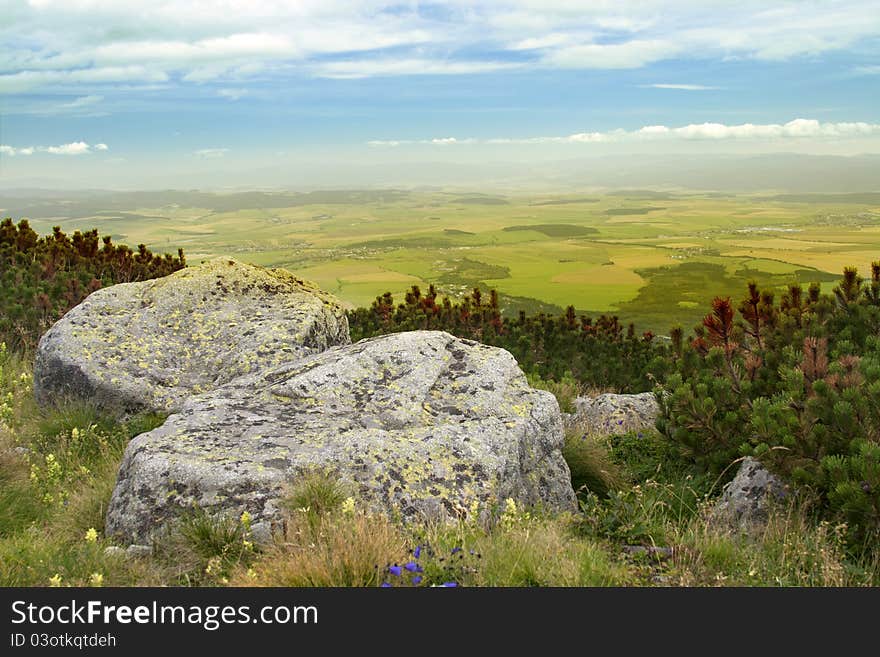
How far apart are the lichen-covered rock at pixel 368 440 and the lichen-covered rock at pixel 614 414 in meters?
2.61

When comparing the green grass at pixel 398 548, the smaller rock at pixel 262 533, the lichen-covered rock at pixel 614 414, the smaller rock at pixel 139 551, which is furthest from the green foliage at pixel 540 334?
the smaller rock at pixel 139 551

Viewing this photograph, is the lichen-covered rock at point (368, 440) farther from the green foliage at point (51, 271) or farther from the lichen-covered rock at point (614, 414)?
the green foliage at point (51, 271)

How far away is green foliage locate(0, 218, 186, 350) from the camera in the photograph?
12578 mm

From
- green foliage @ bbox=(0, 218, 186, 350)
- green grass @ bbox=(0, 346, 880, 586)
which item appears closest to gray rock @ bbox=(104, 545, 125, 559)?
green grass @ bbox=(0, 346, 880, 586)

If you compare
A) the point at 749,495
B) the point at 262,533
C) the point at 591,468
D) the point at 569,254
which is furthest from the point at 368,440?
the point at 569,254

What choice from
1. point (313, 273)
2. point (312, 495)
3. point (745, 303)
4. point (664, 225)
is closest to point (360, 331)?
point (745, 303)

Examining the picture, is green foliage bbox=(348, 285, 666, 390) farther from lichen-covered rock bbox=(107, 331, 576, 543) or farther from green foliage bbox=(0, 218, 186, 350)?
lichen-covered rock bbox=(107, 331, 576, 543)

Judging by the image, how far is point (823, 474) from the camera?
5.45 meters

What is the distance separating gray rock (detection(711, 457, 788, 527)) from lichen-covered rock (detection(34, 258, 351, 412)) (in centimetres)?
547

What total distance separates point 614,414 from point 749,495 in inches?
147

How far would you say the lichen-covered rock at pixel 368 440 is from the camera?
512 cm

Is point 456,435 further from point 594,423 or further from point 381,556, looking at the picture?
point 594,423

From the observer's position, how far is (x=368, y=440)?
18.5 feet

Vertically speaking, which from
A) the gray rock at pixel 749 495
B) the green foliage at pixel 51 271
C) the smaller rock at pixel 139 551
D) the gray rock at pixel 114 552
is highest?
the green foliage at pixel 51 271
